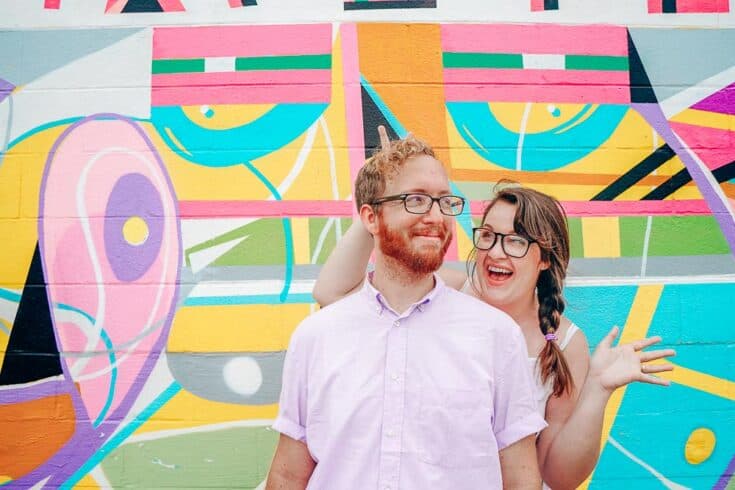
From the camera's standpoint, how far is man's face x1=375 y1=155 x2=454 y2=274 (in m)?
1.80

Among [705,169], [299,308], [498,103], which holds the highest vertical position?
[498,103]

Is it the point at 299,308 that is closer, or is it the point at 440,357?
the point at 440,357

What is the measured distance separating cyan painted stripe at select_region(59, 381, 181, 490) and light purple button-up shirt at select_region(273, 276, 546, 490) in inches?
56.8

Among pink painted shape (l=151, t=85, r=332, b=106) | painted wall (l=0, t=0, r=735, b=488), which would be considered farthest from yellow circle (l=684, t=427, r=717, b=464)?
pink painted shape (l=151, t=85, r=332, b=106)

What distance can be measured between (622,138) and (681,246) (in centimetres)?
53

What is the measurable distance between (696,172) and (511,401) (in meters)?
1.97

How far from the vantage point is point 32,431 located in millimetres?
3129

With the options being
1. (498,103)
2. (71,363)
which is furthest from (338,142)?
(71,363)

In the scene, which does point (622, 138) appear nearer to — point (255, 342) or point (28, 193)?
point (255, 342)

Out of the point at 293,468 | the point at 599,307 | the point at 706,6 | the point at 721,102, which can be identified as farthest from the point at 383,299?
the point at 706,6

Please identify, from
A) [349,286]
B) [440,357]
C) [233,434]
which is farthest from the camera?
[233,434]

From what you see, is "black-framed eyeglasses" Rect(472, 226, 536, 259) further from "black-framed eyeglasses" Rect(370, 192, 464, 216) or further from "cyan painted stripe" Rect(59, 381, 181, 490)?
"cyan painted stripe" Rect(59, 381, 181, 490)

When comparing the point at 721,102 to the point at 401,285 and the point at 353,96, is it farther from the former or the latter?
the point at 401,285

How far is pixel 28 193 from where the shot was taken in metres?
3.21
